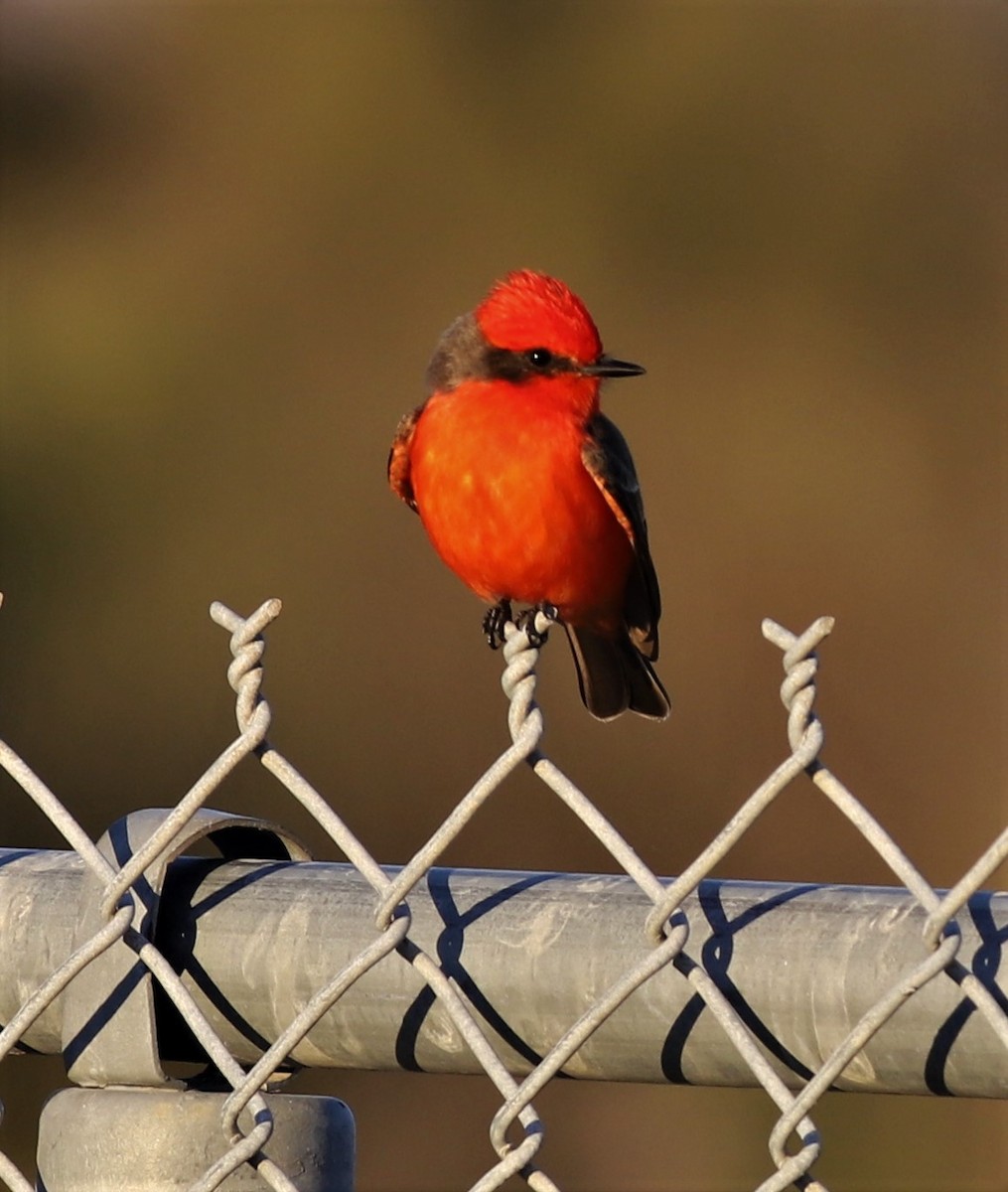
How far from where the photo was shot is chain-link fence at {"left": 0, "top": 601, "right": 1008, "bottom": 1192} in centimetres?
114

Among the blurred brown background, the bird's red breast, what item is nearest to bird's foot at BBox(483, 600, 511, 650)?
the bird's red breast

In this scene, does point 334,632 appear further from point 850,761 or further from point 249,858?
point 249,858

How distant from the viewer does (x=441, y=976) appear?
1244 millimetres

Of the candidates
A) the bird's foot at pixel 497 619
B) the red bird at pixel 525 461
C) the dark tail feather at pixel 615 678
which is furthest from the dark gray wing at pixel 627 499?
the bird's foot at pixel 497 619

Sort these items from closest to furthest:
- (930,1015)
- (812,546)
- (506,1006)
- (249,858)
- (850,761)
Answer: (930,1015) → (506,1006) → (249,858) → (850,761) → (812,546)

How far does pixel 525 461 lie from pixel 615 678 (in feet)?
2.47

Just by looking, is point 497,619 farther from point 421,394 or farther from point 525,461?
point 421,394

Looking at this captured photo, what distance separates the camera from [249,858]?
1429 millimetres

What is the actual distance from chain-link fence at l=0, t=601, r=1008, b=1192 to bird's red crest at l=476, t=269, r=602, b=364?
6.05 feet

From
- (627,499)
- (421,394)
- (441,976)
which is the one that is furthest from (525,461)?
(421,394)

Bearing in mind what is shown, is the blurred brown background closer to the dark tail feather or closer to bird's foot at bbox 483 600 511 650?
the dark tail feather

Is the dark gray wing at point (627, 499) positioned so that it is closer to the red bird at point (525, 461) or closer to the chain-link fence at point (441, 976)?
the red bird at point (525, 461)

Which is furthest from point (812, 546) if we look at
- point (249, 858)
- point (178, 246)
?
point (249, 858)

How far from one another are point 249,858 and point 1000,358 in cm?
593
